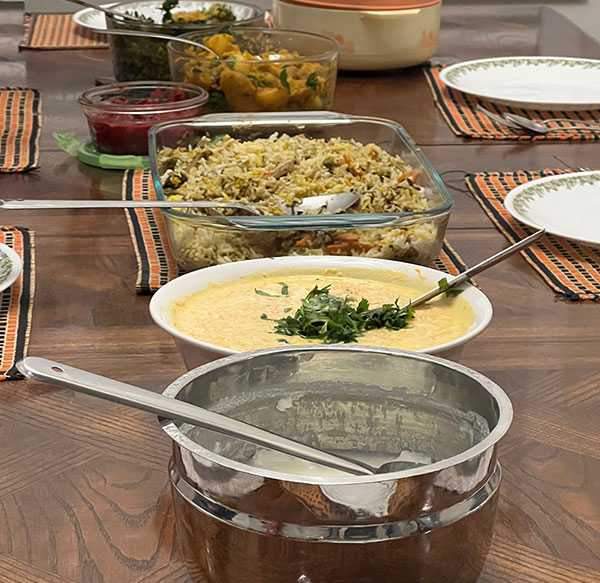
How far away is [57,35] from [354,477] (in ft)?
6.35

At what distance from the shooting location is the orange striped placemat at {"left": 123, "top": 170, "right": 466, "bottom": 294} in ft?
3.39

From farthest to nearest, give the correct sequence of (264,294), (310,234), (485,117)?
1. (485,117)
2. (310,234)
3. (264,294)

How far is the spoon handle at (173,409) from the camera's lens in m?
0.51

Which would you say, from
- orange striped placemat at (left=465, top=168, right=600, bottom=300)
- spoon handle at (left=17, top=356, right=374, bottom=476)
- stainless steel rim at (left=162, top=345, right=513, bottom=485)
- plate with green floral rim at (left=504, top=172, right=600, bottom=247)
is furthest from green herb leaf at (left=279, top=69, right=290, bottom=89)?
spoon handle at (left=17, top=356, right=374, bottom=476)

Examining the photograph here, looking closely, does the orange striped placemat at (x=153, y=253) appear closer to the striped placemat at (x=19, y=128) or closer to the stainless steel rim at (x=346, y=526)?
the striped placemat at (x=19, y=128)

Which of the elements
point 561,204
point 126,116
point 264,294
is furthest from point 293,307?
point 126,116

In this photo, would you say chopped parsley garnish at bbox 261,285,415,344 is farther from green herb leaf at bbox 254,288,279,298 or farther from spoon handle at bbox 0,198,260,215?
spoon handle at bbox 0,198,260,215

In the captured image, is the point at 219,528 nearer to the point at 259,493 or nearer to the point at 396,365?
the point at 259,493

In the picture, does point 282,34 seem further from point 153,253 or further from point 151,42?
→ point 153,253

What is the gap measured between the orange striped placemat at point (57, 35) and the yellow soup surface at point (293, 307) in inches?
55.0

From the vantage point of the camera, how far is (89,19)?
7.41ft

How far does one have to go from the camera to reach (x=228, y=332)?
0.79m

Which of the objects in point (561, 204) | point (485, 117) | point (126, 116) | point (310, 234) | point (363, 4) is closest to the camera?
point (310, 234)

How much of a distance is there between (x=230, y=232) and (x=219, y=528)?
489 mm
